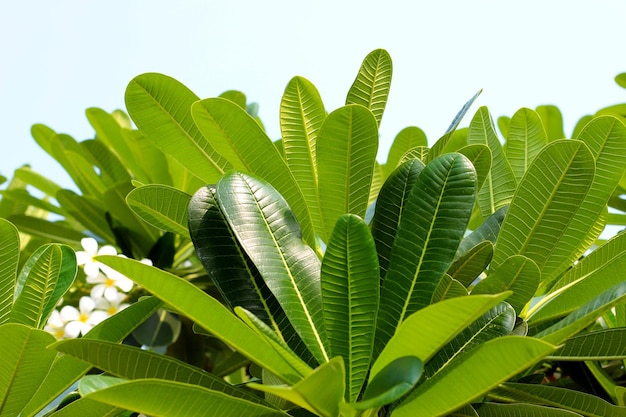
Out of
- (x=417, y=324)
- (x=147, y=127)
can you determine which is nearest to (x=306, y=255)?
(x=417, y=324)

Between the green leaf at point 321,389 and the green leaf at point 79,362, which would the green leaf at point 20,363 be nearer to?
the green leaf at point 79,362

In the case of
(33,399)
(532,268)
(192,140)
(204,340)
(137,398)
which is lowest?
(204,340)

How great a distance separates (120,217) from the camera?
1990mm

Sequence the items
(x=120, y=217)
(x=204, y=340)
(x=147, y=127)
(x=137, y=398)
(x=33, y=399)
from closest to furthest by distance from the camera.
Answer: (x=137, y=398) < (x=33, y=399) < (x=147, y=127) < (x=204, y=340) < (x=120, y=217)

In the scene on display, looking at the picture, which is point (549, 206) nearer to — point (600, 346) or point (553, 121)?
point (600, 346)

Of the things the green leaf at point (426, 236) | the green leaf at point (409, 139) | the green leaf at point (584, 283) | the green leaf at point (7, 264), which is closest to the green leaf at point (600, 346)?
the green leaf at point (584, 283)

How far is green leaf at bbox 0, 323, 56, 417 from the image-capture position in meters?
0.76

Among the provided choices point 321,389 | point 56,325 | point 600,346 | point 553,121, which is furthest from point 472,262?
point 553,121

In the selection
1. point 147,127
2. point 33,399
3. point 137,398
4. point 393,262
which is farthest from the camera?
point 147,127

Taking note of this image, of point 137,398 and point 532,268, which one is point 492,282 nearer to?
point 532,268

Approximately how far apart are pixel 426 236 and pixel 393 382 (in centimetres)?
19

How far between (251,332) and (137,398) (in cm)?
13

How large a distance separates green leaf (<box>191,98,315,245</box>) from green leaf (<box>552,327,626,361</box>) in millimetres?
368

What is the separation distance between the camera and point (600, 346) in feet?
2.79
